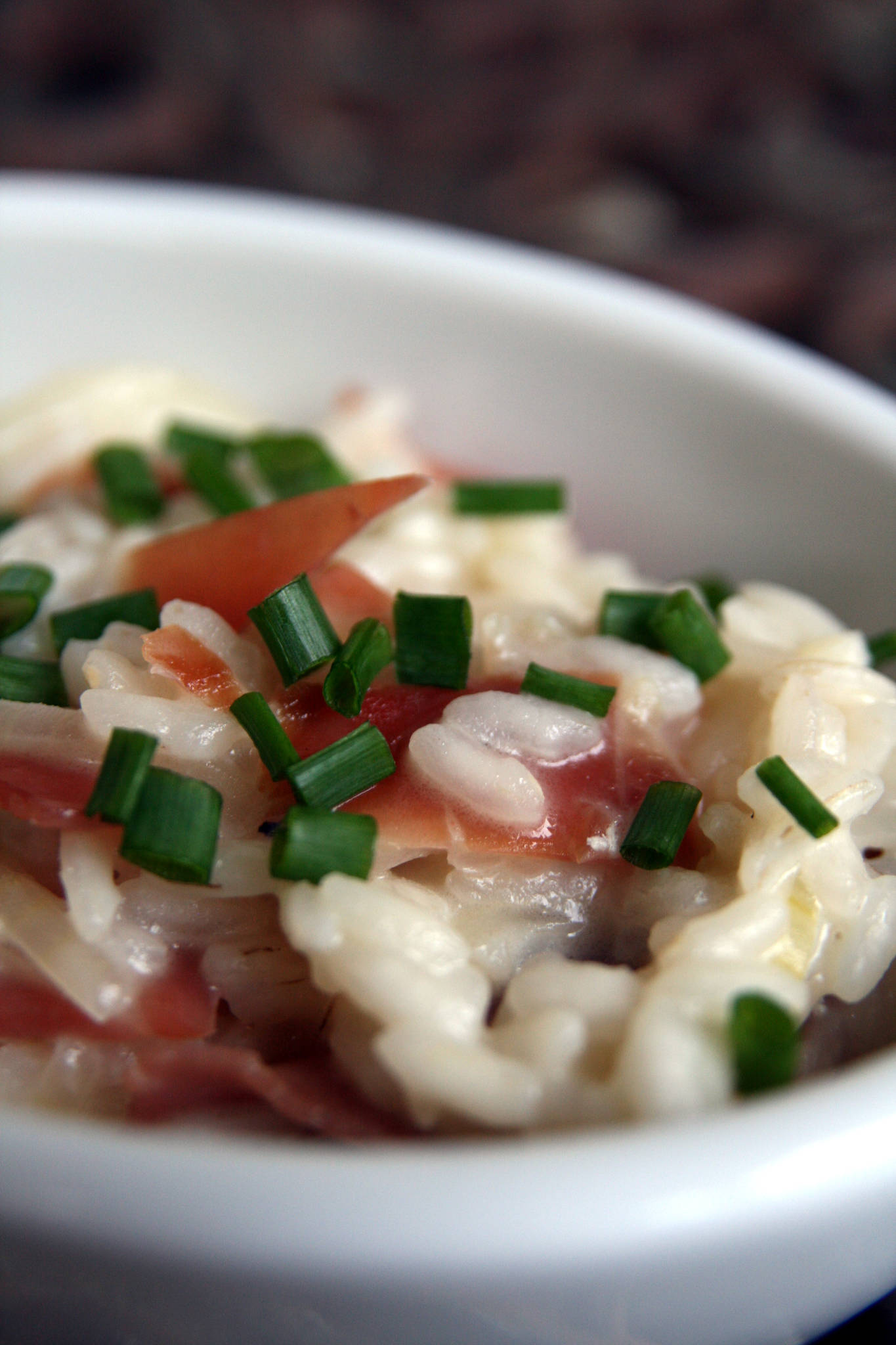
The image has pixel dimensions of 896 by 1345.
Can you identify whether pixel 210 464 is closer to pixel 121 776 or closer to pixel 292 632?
pixel 292 632

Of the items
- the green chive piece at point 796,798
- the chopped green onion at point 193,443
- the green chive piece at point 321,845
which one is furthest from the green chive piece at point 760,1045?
the chopped green onion at point 193,443

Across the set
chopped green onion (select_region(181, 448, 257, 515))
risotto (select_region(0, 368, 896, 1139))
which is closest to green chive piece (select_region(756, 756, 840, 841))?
risotto (select_region(0, 368, 896, 1139))

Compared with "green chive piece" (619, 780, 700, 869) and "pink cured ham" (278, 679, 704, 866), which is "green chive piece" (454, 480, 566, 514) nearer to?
"pink cured ham" (278, 679, 704, 866)

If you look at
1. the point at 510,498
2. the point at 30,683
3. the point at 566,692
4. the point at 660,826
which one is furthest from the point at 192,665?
the point at 510,498

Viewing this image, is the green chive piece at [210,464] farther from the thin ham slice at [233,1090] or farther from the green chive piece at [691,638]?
the thin ham slice at [233,1090]

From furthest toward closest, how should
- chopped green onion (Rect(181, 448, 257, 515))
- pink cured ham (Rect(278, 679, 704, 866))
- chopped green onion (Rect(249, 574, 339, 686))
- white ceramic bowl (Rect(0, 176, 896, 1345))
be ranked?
chopped green onion (Rect(181, 448, 257, 515)), chopped green onion (Rect(249, 574, 339, 686)), pink cured ham (Rect(278, 679, 704, 866)), white ceramic bowl (Rect(0, 176, 896, 1345))

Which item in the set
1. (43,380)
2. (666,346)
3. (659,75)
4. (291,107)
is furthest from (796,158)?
(43,380)
